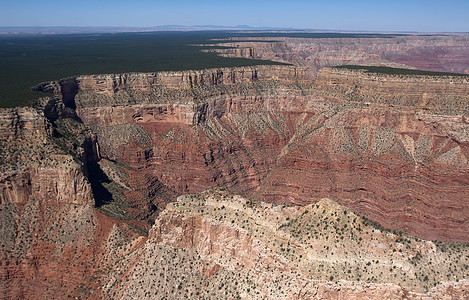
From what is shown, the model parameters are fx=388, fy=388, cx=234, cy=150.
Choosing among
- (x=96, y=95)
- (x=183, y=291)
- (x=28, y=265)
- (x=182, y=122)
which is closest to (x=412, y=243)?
(x=183, y=291)

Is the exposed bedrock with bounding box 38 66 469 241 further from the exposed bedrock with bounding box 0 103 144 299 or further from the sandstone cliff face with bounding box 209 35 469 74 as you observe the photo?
the sandstone cliff face with bounding box 209 35 469 74

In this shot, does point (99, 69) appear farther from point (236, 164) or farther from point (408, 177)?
point (408, 177)

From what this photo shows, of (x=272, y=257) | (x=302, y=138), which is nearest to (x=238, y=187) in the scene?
(x=302, y=138)

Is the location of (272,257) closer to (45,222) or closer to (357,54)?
(45,222)

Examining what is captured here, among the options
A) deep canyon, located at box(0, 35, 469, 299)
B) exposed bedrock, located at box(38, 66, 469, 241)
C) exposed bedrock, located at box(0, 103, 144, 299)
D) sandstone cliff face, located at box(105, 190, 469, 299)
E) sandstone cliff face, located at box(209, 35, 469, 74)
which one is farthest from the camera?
sandstone cliff face, located at box(209, 35, 469, 74)

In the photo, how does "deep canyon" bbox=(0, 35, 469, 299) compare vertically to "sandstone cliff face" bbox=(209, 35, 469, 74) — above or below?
below

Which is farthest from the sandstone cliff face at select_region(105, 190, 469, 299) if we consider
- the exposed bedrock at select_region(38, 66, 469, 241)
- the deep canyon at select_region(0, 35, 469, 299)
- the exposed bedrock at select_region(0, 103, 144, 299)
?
the exposed bedrock at select_region(38, 66, 469, 241)

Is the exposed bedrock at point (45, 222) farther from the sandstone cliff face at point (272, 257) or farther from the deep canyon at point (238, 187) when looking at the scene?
the sandstone cliff face at point (272, 257)

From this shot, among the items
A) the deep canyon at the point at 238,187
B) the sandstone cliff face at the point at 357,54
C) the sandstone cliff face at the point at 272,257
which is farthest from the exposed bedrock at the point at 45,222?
the sandstone cliff face at the point at 357,54

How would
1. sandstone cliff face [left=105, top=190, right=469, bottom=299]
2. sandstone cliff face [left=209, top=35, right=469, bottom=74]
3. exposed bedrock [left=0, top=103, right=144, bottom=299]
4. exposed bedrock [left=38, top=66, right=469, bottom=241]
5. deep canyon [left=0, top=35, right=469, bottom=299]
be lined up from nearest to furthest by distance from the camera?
sandstone cliff face [left=105, top=190, right=469, bottom=299]
deep canyon [left=0, top=35, right=469, bottom=299]
exposed bedrock [left=0, top=103, right=144, bottom=299]
exposed bedrock [left=38, top=66, right=469, bottom=241]
sandstone cliff face [left=209, top=35, right=469, bottom=74]
